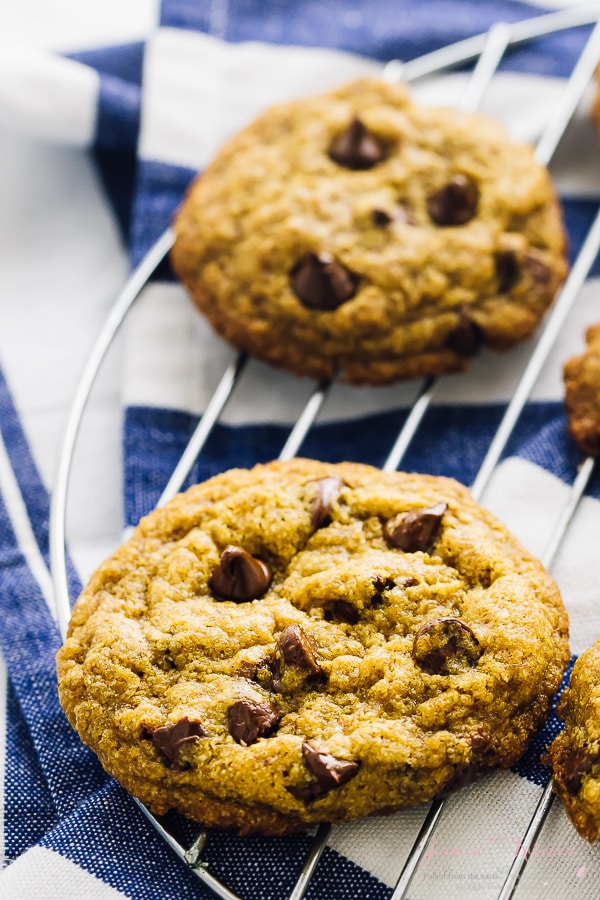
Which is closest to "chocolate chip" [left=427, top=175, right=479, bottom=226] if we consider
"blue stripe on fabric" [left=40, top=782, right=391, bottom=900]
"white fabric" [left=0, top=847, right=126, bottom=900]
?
"blue stripe on fabric" [left=40, top=782, right=391, bottom=900]

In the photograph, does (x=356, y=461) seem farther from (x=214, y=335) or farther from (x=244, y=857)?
(x=244, y=857)

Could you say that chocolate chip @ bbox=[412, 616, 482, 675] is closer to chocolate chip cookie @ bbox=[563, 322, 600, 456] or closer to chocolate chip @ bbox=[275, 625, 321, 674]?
chocolate chip @ bbox=[275, 625, 321, 674]

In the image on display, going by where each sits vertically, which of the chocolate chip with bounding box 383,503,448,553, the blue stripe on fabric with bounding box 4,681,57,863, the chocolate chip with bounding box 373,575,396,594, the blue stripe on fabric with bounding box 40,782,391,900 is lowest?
the blue stripe on fabric with bounding box 4,681,57,863

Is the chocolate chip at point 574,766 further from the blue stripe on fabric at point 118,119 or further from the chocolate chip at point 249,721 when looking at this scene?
the blue stripe on fabric at point 118,119

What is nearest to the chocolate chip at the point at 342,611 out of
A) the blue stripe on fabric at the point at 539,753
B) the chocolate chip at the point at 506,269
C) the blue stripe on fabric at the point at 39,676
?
the blue stripe on fabric at the point at 539,753

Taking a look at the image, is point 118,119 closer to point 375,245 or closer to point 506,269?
point 375,245

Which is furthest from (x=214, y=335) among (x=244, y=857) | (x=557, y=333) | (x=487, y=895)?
(x=487, y=895)

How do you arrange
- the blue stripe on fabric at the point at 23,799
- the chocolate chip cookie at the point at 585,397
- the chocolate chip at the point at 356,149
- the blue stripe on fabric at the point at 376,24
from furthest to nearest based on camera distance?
1. the blue stripe on fabric at the point at 376,24
2. the chocolate chip at the point at 356,149
3. the chocolate chip cookie at the point at 585,397
4. the blue stripe on fabric at the point at 23,799
